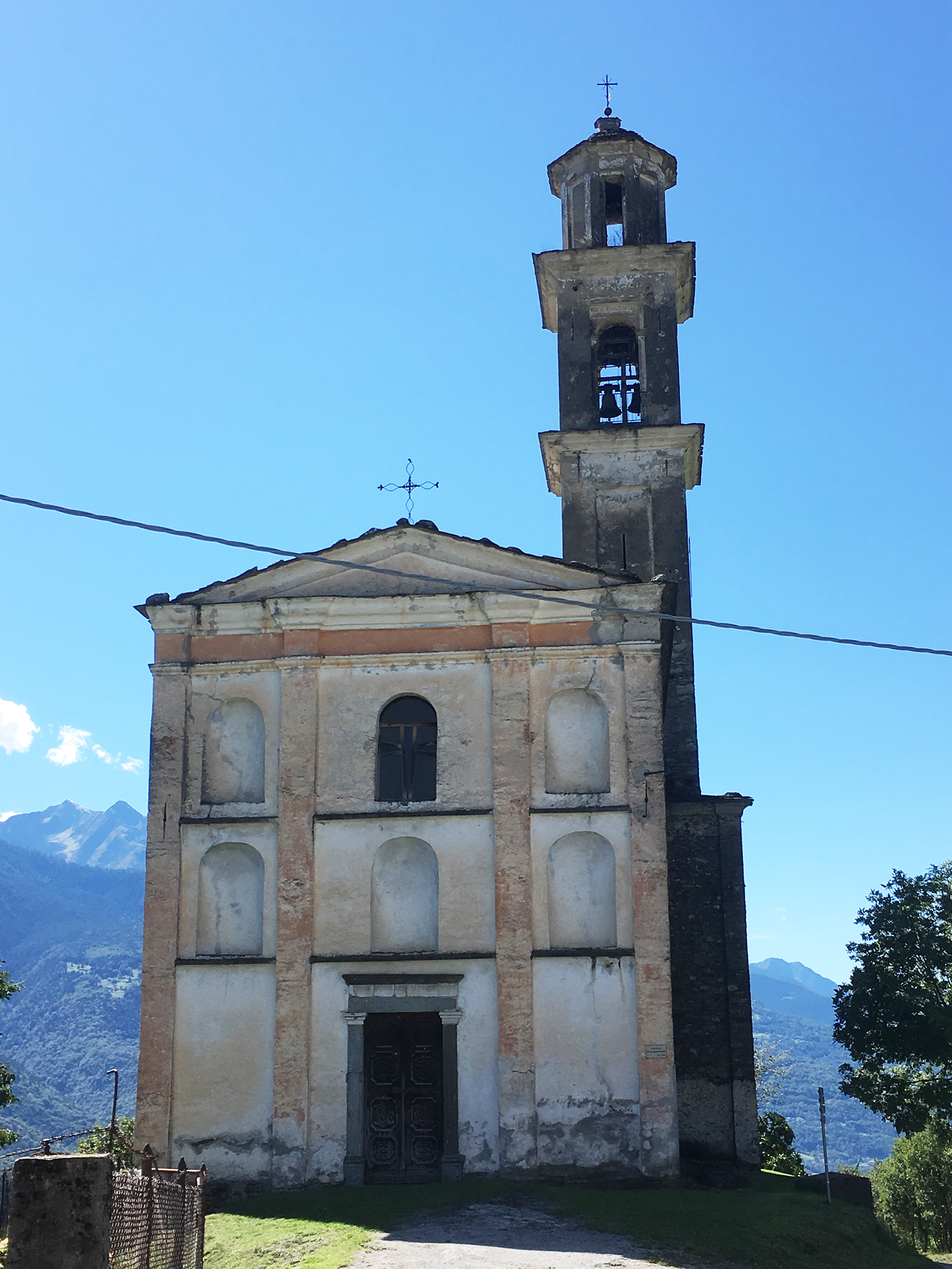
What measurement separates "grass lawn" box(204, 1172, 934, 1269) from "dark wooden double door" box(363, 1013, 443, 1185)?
0.55 metres

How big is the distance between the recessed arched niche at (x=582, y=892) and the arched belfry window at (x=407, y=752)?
1988 mm

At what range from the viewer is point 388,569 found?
18.3 meters

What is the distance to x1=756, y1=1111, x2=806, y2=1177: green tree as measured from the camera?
29984 millimetres

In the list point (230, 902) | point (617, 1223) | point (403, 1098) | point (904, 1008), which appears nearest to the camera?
point (617, 1223)

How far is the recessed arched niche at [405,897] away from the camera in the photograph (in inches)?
675

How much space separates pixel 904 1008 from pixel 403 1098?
1039cm

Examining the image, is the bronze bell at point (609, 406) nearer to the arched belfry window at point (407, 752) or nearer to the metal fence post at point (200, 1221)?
the arched belfry window at point (407, 752)

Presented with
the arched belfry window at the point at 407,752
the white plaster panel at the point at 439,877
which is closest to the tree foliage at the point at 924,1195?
the white plaster panel at the point at 439,877

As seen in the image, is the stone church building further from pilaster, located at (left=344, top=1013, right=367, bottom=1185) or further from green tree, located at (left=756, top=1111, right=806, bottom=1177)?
green tree, located at (left=756, top=1111, right=806, bottom=1177)

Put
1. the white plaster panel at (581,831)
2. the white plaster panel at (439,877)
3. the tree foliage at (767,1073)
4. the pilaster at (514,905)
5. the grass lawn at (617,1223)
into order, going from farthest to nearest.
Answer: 1. the tree foliage at (767,1073)
2. the white plaster panel at (439,877)
3. the white plaster panel at (581,831)
4. the pilaster at (514,905)
5. the grass lawn at (617,1223)

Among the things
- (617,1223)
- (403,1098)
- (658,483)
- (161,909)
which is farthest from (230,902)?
(658,483)

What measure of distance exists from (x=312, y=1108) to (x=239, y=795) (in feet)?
14.0

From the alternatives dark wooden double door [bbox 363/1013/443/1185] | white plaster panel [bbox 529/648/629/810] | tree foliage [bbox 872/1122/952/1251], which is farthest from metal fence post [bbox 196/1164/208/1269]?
tree foliage [bbox 872/1122/952/1251]

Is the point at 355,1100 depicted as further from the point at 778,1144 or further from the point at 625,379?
the point at 778,1144
